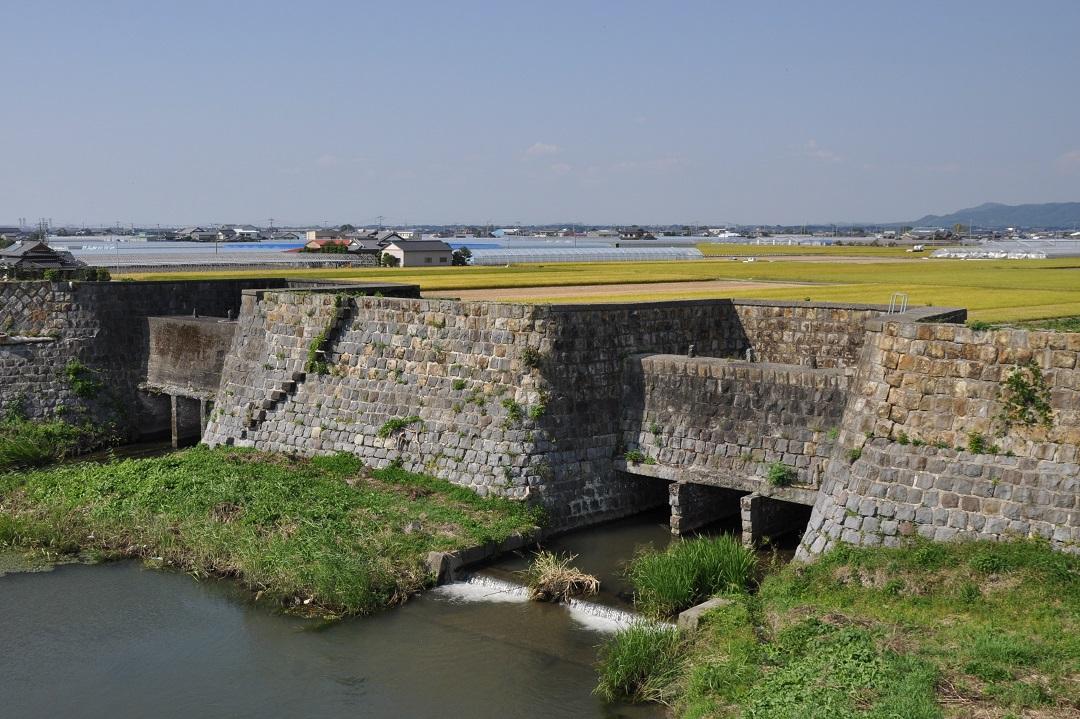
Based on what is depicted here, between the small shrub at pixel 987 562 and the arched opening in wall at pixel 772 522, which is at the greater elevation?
the small shrub at pixel 987 562

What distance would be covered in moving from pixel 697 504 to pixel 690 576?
4.26 meters

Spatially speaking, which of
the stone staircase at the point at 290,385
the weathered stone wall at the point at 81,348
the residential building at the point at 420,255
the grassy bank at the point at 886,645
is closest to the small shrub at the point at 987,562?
the grassy bank at the point at 886,645

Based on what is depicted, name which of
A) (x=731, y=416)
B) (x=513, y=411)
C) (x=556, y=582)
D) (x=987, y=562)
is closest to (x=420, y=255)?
(x=513, y=411)

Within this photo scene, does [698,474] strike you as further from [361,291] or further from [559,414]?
[361,291]

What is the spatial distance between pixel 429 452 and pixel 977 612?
1086 cm

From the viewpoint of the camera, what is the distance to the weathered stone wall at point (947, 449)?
13.9m

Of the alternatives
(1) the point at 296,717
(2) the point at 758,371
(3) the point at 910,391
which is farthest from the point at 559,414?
(1) the point at 296,717

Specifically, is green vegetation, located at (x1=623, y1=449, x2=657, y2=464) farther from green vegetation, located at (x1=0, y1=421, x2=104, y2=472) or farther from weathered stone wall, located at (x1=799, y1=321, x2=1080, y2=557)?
green vegetation, located at (x1=0, y1=421, x2=104, y2=472)

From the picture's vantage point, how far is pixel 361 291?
2483 centimetres

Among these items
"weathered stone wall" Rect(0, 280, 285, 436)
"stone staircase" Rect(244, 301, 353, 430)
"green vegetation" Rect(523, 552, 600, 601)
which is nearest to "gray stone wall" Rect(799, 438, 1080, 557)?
"green vegetation" Rect(523, 552, 600, 601)

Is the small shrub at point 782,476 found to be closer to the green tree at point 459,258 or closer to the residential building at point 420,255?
the residential building at point 420,255

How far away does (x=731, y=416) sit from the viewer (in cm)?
1880

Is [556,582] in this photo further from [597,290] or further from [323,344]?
[597,290]

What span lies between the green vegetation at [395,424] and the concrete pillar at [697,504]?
207 inches
